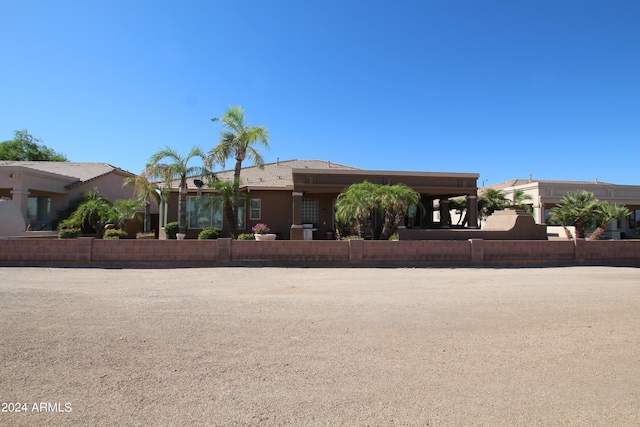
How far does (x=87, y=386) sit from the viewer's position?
399 cm

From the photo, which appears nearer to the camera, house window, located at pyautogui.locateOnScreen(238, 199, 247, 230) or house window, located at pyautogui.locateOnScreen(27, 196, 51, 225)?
house window, located at pyautogui.locateOnScreen(238, 199, 247, 230)

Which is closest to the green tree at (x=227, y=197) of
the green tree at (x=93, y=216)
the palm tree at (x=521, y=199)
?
the green tree at (x=93, y=216)

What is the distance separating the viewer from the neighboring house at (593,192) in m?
33.3

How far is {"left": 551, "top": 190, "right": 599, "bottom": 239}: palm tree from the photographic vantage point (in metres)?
18.7

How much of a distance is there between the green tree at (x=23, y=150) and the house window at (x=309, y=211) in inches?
1707

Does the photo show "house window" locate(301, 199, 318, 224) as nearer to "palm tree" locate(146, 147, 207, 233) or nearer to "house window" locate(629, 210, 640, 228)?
"palm tree" locate(146, 147, 207, 233)

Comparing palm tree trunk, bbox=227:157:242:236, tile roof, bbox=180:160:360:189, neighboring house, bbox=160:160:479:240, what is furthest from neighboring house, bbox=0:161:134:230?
palm tree trunk, bbox=227:157:242:236

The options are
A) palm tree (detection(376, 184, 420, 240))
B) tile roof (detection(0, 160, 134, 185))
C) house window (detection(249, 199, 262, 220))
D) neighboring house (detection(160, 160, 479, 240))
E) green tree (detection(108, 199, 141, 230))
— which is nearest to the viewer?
palm tree (detection(376, 184, 420, 240))

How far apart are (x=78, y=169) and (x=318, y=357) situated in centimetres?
3412

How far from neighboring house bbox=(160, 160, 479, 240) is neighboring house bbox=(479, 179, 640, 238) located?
1436cm

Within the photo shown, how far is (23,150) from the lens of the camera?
161 feet

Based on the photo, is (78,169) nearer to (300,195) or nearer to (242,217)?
(242,217)

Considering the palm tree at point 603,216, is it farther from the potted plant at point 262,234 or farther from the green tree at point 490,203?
the potted plant at point 262,234

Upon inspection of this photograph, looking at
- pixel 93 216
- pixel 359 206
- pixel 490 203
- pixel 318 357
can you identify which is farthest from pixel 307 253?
pixel 490 203
